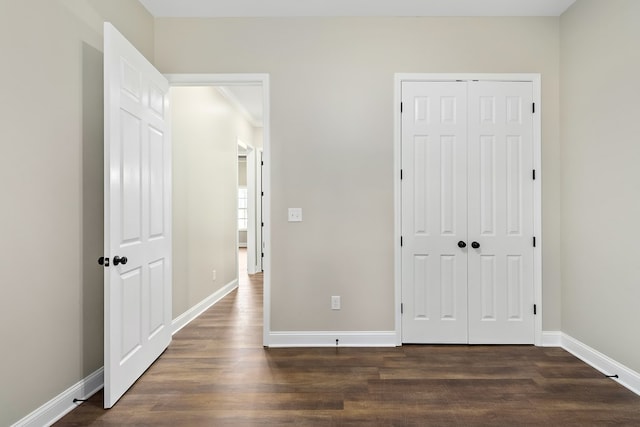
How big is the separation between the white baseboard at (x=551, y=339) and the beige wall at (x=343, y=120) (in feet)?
0.24

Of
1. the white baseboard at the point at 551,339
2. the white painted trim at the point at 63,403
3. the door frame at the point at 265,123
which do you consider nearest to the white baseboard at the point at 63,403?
the white painted trim at the point at 63,403

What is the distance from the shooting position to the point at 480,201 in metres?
3.10

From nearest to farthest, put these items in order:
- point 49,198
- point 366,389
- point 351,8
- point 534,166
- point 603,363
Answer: point 49,198
point 366,389
point 603,363
point 351,8
point 534,166

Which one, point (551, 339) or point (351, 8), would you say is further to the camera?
point (551, 339)

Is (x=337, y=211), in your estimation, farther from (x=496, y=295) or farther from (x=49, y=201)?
(x=49, y=201)

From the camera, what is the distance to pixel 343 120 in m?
3.12

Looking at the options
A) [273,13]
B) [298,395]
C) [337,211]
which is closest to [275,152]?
[337,211]

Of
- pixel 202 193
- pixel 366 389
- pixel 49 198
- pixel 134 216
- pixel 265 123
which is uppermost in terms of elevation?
pixel 265 123

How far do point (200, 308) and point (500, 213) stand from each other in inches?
131

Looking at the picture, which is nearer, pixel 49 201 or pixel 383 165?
pixel 49 201

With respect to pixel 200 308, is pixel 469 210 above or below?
above

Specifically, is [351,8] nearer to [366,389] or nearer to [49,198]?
[49,198]

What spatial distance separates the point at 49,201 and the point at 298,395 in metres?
1.87

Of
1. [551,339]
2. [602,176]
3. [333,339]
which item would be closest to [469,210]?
[602,176]
